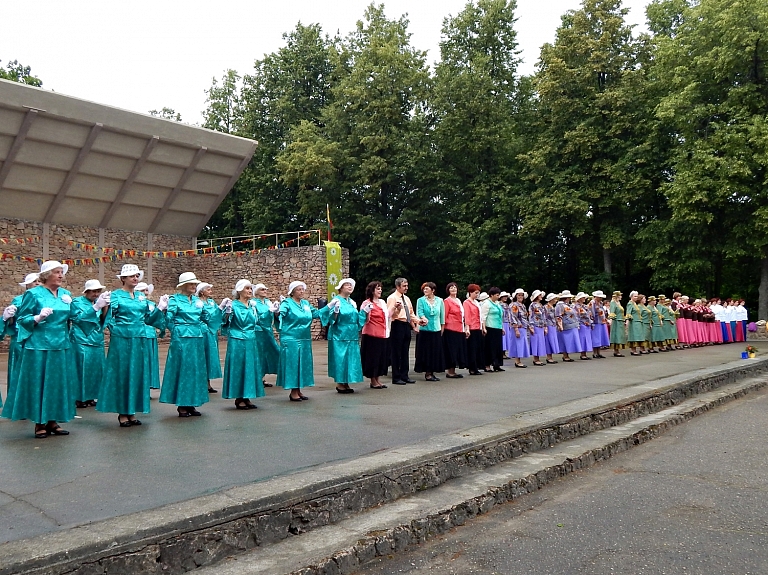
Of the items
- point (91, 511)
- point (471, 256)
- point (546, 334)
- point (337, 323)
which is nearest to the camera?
point (91, 511)

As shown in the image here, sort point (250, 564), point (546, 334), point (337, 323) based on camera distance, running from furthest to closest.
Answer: point (546, 334), point (337, 323), point (250, 564)

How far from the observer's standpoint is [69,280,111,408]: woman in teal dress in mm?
8406

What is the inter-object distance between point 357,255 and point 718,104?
1701 centimetres

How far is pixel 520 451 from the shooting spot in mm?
6258

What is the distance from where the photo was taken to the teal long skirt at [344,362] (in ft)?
31.5

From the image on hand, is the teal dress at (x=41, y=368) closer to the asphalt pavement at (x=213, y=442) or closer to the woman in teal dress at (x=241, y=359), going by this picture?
the asphalt pavement at (x=213, y=442)

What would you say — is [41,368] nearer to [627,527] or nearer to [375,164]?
[627,527]

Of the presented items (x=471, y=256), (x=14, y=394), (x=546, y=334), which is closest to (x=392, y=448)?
(x=14, y=394)

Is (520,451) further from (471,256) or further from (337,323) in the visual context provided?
(471,256)

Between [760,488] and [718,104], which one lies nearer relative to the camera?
[760,488]

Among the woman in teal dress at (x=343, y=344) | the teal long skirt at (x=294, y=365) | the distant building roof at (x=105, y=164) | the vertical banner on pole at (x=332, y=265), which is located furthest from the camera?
the vertical banner on pole at (x=332, y=265)

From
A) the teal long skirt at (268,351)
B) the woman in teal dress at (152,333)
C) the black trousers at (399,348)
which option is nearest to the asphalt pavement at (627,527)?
the woman in teal dress at (152,333)

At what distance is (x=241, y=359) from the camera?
833cm

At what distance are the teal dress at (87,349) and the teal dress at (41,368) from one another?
1.79m
